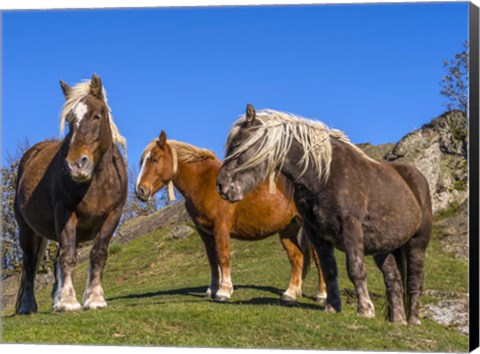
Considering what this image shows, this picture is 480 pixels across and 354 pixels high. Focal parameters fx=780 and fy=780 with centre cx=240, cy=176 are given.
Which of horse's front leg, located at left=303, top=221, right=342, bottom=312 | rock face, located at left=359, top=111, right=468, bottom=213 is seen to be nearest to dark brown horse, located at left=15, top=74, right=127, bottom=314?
horse's front leg, located at left=303, top=221, right=342, bottom=312

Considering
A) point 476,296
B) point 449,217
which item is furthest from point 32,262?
point 449,217

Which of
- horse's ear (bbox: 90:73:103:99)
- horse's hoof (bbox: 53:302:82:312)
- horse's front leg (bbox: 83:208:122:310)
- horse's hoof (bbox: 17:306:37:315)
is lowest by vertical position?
horse's hoof (bbox: 17:306:37:315)

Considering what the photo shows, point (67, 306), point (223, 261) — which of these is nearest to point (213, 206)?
point (223, 261)

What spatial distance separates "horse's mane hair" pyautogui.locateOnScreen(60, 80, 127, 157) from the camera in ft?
36.2

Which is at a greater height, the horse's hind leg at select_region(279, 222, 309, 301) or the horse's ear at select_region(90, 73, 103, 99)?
the horse's ear at select_region(90, 73, 103, 99)

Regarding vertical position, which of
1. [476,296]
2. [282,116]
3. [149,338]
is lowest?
[149,338]

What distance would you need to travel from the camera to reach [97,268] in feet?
37.3

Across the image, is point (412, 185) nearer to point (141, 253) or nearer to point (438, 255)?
point (438, 255)

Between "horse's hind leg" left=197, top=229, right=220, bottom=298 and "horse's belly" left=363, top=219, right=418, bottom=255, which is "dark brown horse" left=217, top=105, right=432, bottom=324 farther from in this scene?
"horse's hind leg" left=197, top=229, right=220, bottom=298

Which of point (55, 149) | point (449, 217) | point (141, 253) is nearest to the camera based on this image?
point (55, 149)

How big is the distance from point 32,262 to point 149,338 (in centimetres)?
A: 398

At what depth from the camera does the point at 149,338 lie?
10.3 meters

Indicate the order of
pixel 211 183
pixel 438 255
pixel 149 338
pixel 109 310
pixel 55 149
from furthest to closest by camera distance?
pixel 438 255 → pixel 211 183 → pixel 55 149 → pixel 109 310 → pixel 149 338

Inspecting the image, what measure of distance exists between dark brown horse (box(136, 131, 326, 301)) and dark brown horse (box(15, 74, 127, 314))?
9.40 feet
